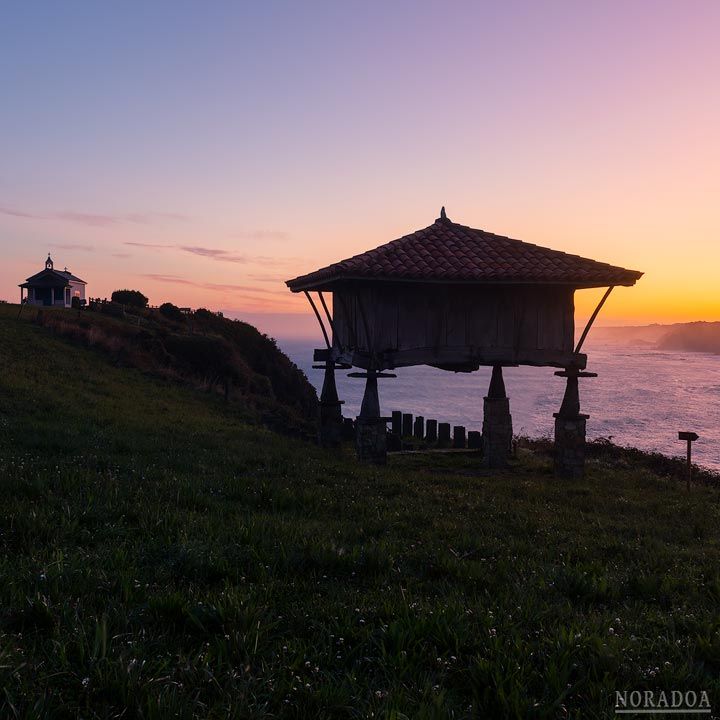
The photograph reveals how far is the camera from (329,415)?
18625mm

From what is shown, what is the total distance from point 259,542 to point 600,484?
36.7 ft

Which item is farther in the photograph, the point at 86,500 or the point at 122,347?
the point at 122,347

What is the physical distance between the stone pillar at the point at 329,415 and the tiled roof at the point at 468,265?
13.1 ft

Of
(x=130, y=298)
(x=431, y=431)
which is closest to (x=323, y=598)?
(x=431, y=431)

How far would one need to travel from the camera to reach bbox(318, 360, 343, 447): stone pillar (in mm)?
18547

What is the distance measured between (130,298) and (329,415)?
37.7 m

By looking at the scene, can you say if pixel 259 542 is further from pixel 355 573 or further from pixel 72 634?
pixel 72 634

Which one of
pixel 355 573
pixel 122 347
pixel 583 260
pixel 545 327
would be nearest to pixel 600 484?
pixel 545 327

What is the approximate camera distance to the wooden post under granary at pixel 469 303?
13.9m

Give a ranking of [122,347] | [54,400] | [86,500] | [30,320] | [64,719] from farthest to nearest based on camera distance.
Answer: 1. [30,320]
2. [122,347]
3. [54,400]
4. [86,500]
5. [64,719]

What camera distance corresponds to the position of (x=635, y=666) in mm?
3686

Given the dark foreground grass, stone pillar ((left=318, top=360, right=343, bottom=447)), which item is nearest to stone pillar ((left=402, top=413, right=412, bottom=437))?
stone pillar ((left=318, top=360, right=343, bottom=447))

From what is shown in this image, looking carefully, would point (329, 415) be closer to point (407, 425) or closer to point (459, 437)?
point (459, 437)

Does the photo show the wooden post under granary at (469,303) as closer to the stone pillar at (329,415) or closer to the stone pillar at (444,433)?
the stone pillar at (329,415)
